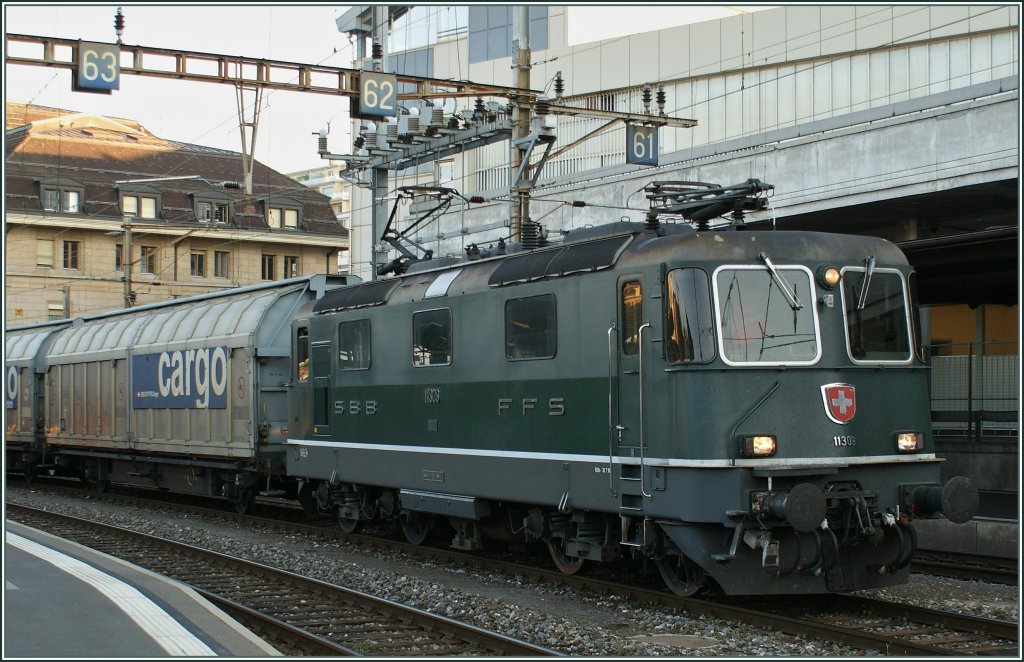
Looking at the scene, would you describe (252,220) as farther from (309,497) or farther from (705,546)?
(705,546)

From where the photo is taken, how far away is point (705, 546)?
34.0 feet

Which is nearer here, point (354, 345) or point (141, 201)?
point (354, 345)

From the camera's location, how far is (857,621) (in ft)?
33.8

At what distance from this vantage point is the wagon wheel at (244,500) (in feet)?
68.0

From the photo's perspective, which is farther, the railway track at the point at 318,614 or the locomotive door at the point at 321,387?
the locomotive door at the point at 321,387

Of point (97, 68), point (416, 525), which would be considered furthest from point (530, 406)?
point (97, 68)

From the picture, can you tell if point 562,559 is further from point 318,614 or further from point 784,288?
point 784,288

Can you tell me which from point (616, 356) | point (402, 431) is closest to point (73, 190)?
point (402, 431)

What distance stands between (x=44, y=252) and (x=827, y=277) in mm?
54238

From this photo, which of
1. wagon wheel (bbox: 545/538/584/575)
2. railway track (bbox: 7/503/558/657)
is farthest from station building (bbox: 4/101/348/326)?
wagon wheel (bbox: 545/538/584/575)

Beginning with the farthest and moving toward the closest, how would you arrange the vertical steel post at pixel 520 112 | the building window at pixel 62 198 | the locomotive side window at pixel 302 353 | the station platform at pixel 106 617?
the building window at pixel 62 198 < the vertical steel post at pixel 520 112 < the locomotive side window at pixel 302 353 < the station platform at pixel 106 617

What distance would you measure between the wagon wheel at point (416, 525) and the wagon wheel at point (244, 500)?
219 inches

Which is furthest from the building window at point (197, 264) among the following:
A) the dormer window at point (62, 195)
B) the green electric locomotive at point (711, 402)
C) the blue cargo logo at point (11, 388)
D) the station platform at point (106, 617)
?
the station platform at point (106, 617)

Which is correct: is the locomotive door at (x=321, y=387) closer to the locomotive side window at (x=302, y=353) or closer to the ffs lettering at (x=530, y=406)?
the locomotive side window at (x=302, y=353)
